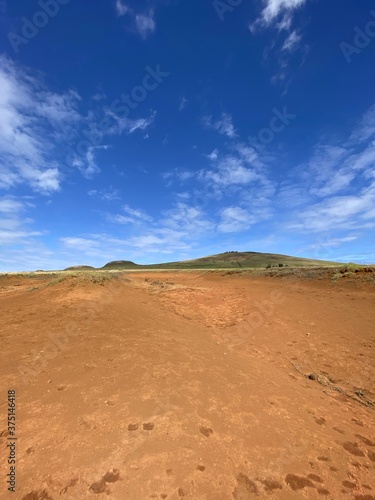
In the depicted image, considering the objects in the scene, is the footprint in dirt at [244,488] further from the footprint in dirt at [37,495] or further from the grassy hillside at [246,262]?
the grassy hillside at [246,262]

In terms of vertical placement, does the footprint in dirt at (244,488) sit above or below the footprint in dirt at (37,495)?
below

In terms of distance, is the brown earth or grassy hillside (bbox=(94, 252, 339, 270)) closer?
the brown earth

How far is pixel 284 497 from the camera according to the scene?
3285 mm

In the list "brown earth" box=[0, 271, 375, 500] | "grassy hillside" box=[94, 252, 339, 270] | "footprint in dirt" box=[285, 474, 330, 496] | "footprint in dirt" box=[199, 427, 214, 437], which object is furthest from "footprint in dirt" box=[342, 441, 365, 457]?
"grassy hillside" box=[94, 252, 339, 270]

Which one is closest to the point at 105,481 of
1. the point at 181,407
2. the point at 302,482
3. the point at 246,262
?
the point at 181,407

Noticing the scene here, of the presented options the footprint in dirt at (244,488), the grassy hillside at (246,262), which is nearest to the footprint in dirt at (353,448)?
the footprint in dirt at (244,488)

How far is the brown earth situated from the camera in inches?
135

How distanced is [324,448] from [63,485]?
3.82 meters

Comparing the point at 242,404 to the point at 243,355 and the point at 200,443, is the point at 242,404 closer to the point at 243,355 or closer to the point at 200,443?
the point at 200,443

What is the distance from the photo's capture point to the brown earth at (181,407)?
3.43 metres

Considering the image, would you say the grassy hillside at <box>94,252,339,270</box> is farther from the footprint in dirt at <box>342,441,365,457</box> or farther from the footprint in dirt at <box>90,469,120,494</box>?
the footprint in dirt at <box>90,469,120,494</box>

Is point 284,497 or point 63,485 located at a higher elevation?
point 63,485

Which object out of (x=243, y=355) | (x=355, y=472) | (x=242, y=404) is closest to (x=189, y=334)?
(x=243, y=355)

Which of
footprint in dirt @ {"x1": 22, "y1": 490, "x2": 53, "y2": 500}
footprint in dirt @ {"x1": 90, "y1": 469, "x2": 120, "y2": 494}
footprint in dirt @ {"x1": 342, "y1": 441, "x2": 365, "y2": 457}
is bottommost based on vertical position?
footprint in dirt @ {"x1": 342, "y1": 441, "x2": 365, "y2": 457}
